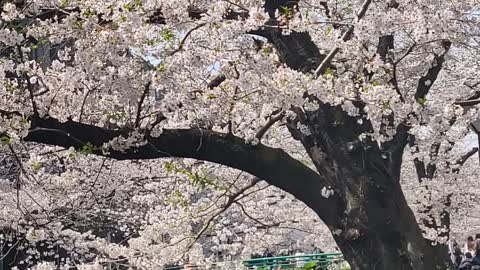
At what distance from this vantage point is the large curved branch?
5.25m

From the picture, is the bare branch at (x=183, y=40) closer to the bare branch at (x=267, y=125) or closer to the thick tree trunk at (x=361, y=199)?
the bare branch at (x=267, y=125)

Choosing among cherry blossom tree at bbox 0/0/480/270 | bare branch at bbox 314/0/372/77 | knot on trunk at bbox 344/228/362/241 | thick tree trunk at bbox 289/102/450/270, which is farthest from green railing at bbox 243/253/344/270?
bare branch at bbox 314/0/372/77

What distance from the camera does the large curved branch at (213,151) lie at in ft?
17.2

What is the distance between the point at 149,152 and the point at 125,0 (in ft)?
3.57

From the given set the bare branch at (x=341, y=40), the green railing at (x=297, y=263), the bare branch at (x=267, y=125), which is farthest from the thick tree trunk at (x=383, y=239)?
the green railing at (x=297, y=263)

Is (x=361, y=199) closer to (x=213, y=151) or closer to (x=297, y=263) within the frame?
(x=213, y=151)

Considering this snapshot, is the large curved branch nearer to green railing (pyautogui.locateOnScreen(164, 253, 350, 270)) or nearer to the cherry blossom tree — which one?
the cherry blossom tree

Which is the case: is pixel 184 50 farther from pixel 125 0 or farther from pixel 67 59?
pixel 67 59

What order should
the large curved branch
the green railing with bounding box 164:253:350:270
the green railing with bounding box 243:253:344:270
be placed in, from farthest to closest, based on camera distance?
the green railing with bounding box 243:253:344:270 < the green railing with bounding box 164:253:350:270 < the large curved branch

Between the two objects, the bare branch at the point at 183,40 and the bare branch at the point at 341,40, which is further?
the bare branch at the point at 183,40

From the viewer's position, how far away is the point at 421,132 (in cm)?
596

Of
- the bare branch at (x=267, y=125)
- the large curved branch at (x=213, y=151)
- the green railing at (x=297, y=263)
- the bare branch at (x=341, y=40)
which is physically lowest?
the large curved branch at (x=213, y=151)

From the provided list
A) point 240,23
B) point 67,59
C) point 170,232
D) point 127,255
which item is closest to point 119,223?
point 127,255

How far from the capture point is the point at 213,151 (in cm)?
544
